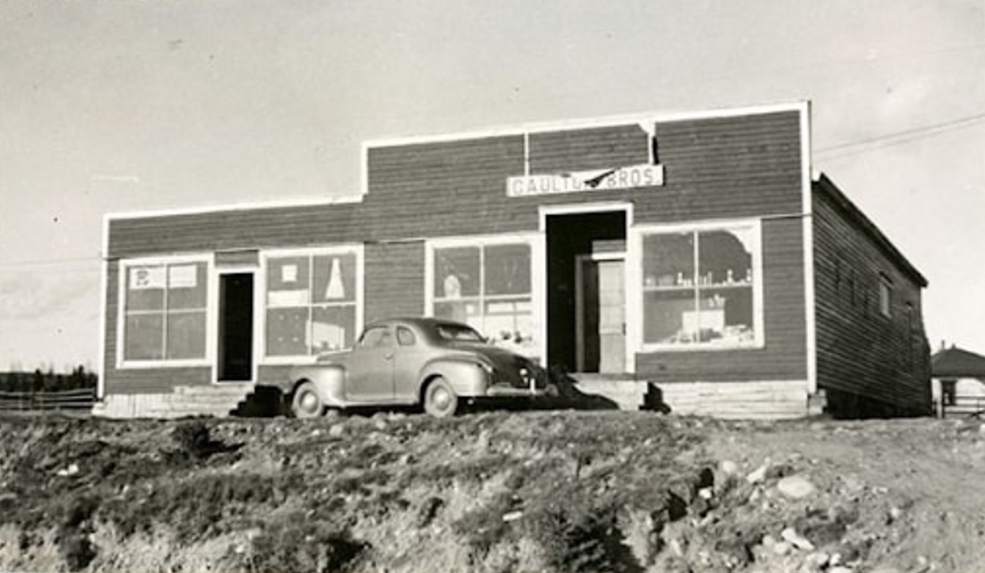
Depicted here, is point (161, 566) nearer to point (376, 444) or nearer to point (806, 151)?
point (376, 444)

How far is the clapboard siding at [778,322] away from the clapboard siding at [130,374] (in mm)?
9058

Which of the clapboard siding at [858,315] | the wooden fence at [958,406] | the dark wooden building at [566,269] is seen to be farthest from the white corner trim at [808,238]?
the wooden fence at [958,406]

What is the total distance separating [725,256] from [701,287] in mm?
578

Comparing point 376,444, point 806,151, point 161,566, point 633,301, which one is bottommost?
point 161,566

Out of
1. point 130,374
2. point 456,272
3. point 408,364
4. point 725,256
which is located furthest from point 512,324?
point 130,374

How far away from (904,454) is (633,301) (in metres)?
7.70

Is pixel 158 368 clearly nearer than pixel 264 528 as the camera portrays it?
No

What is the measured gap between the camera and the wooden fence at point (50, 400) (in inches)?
1425

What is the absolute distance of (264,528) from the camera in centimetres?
1241

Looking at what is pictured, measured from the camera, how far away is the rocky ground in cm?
1081

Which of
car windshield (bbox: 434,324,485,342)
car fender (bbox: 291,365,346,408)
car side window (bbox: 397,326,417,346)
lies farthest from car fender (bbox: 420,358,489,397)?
car fender (bbox: 291,365,346,408)

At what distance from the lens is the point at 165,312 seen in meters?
23.2

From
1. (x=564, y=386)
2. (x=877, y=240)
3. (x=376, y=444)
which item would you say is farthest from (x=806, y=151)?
(x=376, y=444)

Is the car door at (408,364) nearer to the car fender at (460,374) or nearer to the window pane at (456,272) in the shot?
the car fender at (460,374)
